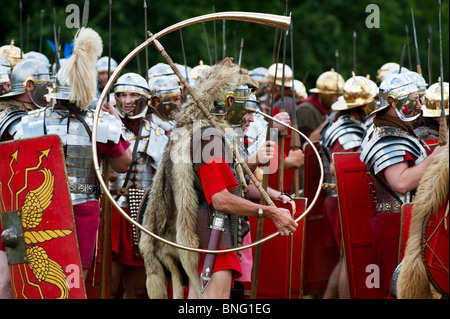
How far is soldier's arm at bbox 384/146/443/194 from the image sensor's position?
5.29 metres

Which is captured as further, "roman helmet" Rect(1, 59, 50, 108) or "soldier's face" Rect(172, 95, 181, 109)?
"soldier's face" Rect(172, 95, 181, 109)

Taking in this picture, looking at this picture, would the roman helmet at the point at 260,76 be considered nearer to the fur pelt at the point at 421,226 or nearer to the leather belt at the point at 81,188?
the leather belt at the point at 81,188

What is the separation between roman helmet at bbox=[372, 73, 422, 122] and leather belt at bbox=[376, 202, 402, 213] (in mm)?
639

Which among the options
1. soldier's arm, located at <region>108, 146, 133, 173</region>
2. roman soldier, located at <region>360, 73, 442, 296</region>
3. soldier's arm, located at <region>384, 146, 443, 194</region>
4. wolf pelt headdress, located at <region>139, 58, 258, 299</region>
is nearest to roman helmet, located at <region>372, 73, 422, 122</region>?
roman soldier, located at <region>360, 73, 442, 296</region>

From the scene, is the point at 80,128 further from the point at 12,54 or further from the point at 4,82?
the point at 12,54

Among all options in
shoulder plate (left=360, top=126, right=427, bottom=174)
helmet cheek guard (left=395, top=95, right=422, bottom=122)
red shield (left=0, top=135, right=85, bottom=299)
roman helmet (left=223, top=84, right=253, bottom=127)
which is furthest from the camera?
helmet cheek guard (left=395, top=95, right=422, bottom=122)

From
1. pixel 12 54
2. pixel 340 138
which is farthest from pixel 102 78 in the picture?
pixel 340 138

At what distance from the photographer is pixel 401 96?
5828 mm

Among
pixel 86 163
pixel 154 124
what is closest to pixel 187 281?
pixel 86 163

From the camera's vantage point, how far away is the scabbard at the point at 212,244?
16.3 feet

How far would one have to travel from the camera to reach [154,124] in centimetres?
718

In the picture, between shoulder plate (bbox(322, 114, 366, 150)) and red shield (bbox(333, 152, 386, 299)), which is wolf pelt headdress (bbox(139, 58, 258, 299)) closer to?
red shield (bbox(333, 152, 386, 299))

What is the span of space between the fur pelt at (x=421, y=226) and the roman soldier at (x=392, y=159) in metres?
1.19

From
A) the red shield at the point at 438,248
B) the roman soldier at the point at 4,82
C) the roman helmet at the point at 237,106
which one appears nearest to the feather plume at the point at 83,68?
the roman helmet at the point at 237,106
